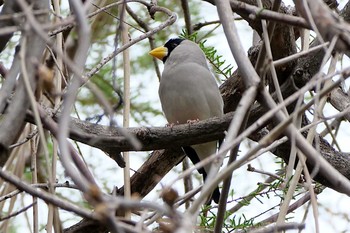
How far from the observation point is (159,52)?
4.29 meters

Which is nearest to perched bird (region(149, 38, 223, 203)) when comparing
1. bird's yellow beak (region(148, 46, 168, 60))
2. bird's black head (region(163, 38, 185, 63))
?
bird's yellow beak (region(148, 46, 168, 60))

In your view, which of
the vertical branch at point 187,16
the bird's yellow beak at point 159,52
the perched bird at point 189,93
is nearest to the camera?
the vertical branch at point 187,16

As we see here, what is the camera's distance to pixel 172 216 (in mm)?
1086

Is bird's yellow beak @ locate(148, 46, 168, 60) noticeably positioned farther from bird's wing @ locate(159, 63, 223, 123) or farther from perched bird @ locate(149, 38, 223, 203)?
bird's wing @ locate(159, 63, 223, 123)

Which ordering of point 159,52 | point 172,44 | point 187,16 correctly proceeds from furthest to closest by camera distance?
point 172,44, point 159,52, point 187,16

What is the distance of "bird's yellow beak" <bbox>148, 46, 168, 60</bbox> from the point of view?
4179 mm

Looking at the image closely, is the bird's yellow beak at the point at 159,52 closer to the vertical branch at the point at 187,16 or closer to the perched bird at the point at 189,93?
the perched bird at the point at 189,93

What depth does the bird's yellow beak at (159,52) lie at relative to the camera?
13.7 feet

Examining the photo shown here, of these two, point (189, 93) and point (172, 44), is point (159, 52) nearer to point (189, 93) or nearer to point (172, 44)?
point (172, 44)

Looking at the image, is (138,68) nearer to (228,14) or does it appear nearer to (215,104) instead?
(215,104)

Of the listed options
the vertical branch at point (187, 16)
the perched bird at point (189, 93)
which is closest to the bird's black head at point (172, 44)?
the perched bird at point (189, 93)

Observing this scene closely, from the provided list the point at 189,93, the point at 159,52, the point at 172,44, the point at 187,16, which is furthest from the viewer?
the point at 172,44

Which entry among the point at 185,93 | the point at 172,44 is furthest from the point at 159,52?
the point at 185,93

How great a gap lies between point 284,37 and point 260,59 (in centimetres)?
120
